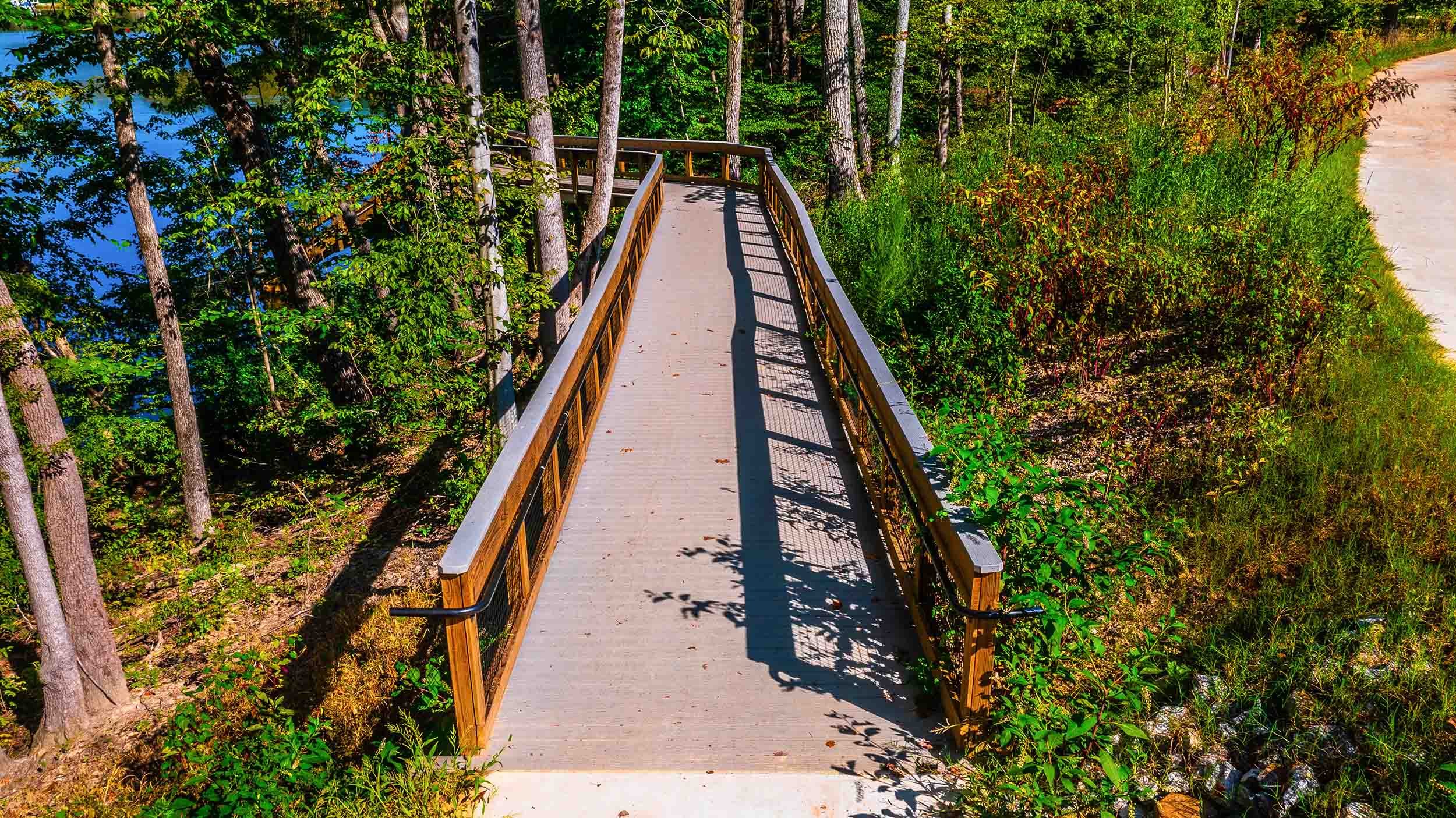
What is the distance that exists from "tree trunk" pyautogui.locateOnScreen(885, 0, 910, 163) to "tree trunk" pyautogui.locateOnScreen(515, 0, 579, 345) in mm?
8531

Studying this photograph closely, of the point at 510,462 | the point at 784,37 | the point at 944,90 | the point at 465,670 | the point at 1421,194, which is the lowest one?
the point at 465,670

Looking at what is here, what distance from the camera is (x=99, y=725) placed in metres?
11.0

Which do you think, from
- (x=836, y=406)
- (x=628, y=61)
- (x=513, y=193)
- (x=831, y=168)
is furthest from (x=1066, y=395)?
(x=628, y=61)

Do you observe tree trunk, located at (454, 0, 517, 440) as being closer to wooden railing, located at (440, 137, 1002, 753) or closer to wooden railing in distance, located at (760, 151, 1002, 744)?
wooden railing, located at (440, 137, 1002, 753)

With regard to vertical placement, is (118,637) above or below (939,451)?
below

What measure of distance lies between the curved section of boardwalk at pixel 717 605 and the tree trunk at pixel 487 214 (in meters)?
3.05

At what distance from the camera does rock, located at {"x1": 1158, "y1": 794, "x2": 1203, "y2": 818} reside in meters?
4.37

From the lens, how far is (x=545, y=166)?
537 inches

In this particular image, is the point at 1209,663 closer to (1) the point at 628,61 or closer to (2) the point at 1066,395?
(2) the point at 1066,395

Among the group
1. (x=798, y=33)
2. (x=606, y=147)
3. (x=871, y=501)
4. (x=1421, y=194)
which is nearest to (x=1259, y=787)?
(x=871, y=501)

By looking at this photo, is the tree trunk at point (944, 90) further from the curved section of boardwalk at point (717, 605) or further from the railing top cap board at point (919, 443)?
the curved section of boardwalk at point (717, 605)

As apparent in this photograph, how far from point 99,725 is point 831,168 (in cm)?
1603

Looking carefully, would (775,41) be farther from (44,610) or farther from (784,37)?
(44,610)

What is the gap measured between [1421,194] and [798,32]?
23.5 metres
